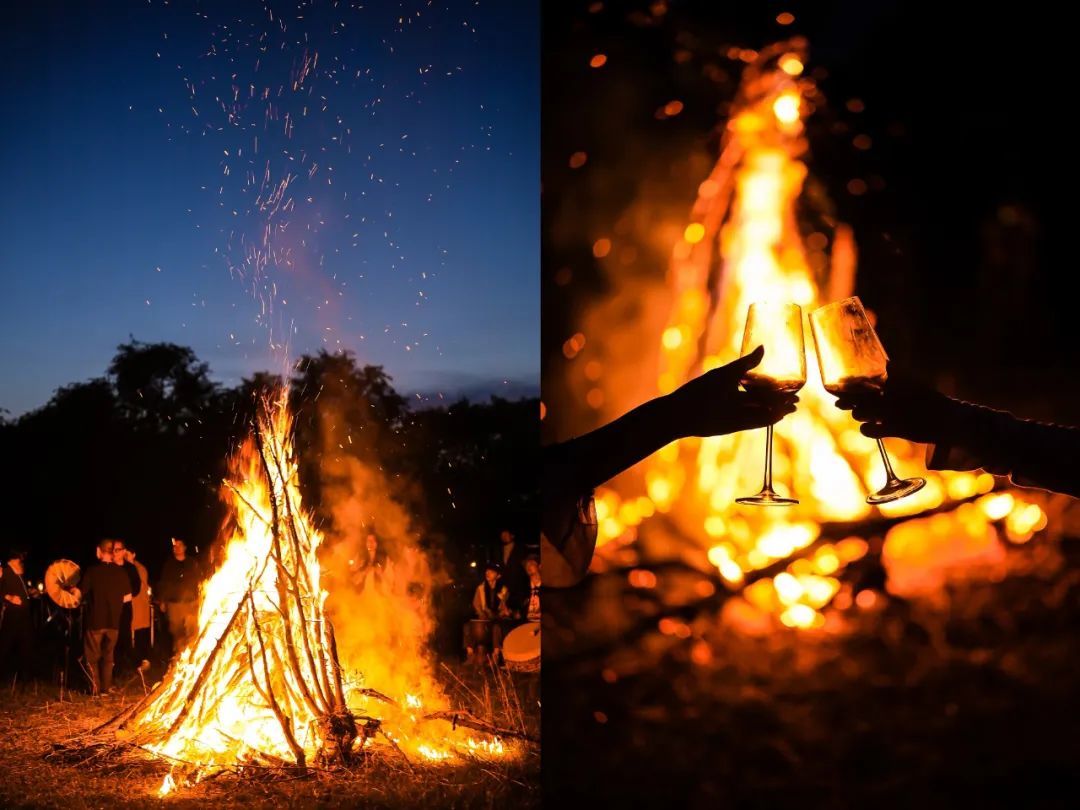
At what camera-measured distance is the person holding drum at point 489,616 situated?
20.9ft

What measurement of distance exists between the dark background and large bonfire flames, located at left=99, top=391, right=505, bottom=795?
1.75 meters

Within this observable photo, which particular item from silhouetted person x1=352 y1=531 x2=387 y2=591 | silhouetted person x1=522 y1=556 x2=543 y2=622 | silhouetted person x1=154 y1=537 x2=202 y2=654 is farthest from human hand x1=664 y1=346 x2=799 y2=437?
silhouetted person x1=154 y1=537 x2=202 y2=654

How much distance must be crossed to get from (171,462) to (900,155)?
42.0ft

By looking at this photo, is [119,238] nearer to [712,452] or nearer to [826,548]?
[712,452]

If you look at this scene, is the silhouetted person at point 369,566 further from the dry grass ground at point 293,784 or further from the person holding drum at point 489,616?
the dry grass ground at point 293,784

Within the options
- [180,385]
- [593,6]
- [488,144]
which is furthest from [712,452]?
[180,385]

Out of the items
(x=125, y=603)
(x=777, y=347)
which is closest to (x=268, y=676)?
(x=777, y=347)

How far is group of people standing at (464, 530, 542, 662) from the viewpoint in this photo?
634cm

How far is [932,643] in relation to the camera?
290 cm

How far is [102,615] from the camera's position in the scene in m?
5.93

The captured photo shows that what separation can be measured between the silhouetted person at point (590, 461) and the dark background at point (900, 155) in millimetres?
104

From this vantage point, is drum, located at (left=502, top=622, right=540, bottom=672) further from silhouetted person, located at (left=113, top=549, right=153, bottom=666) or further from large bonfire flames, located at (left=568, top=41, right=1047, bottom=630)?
silhouetted person, located at (left=113, top=549, right=153, bottom=666)

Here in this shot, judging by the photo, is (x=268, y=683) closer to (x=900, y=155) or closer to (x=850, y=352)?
(x=850, y=352)

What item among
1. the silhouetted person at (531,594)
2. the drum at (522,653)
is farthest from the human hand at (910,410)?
the silhouetted person at (531,594)
